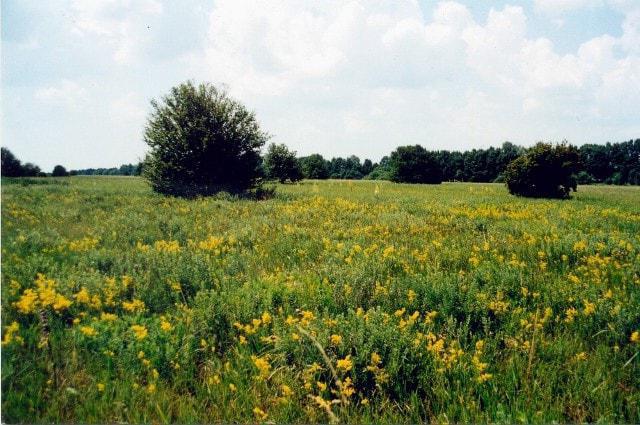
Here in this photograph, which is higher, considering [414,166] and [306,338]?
[414,166]

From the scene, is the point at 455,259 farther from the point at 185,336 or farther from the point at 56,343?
the point at 56,343

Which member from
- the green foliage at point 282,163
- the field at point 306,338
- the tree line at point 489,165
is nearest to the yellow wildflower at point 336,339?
the field at point 306,338

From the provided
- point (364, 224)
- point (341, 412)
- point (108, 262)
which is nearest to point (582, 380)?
point (341, 412)

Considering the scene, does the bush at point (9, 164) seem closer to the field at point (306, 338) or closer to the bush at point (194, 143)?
the field at point (306, 338)

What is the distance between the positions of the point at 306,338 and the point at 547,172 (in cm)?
2394

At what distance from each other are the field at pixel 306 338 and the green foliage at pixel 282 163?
3953cm

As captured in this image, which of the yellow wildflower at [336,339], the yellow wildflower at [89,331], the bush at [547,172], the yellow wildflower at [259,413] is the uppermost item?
the bush at [547,172]

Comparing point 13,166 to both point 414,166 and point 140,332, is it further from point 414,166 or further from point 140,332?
point 414,166

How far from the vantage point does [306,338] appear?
9.43 feet

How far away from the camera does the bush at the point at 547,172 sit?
2166 centimetres

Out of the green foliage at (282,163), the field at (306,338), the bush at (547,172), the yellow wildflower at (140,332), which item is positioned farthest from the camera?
the green foliage at (282,163)

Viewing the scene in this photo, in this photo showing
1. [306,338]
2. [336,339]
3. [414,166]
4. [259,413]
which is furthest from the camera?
[414,166]

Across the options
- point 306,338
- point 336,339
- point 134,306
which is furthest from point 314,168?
point 336,339

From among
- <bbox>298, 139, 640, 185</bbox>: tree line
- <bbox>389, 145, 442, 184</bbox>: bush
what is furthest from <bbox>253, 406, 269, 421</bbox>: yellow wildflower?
<bbox>389, 145, 442, 184</bbox>: bush
